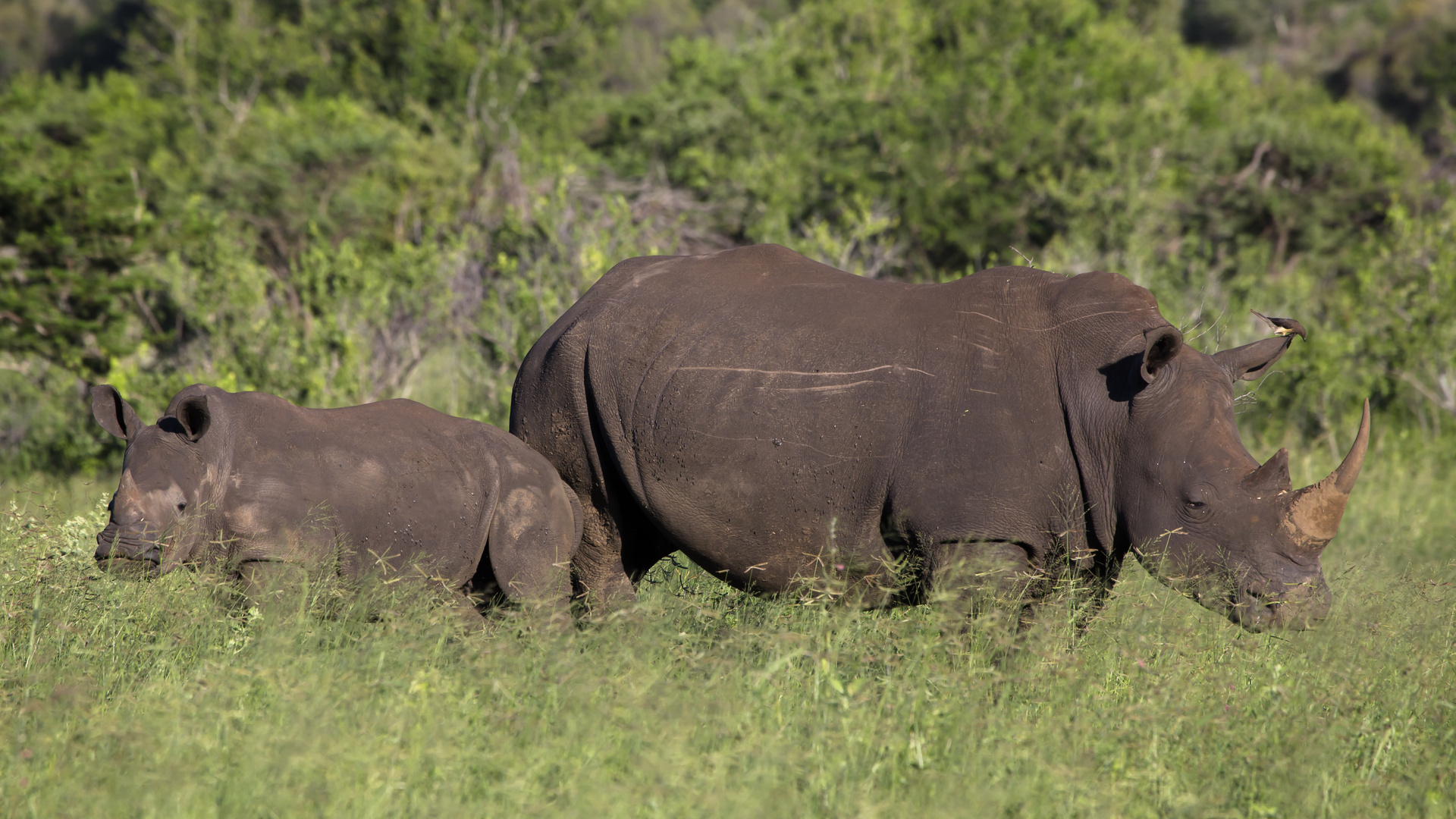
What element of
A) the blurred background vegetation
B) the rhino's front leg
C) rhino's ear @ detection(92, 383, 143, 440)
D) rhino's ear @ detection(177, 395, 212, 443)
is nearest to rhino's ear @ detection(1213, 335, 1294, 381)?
the blurred background vegetation

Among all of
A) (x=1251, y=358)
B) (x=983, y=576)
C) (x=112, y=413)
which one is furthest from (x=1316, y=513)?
(x=112, y=413)

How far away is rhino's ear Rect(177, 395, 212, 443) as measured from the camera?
4504 millimetres

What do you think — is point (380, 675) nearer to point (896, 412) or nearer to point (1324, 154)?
point (896, 412)

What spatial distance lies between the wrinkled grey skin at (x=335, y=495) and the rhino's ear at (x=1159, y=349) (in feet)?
7.14

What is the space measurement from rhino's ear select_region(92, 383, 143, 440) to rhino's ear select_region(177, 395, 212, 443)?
27 centimetres

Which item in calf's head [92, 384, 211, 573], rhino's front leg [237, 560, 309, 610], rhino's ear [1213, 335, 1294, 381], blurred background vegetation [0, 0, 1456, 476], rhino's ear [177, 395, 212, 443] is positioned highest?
rhino's ear [177, 395, 212, 443]

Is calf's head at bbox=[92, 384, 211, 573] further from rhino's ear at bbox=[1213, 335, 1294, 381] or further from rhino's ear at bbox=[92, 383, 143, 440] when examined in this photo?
rhino's ear at bbox=[1213, 335, 1294, 381]

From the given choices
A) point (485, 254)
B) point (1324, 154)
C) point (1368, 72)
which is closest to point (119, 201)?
point (485, 254)

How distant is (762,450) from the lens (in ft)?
15.5

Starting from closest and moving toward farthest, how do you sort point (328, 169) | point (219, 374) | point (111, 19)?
point (219, 374), point (328, 169), point (111, 19)

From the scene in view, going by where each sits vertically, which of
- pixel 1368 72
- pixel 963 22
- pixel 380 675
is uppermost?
A: pixel 380 675

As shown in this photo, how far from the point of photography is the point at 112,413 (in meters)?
4.77

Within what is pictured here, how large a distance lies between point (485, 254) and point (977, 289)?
923 centimetres

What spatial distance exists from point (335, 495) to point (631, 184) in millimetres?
16812
